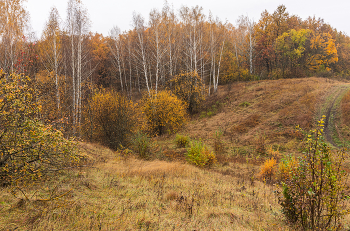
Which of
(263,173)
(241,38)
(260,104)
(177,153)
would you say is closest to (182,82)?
(260,104)

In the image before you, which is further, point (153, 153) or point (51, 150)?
point (153, 153)

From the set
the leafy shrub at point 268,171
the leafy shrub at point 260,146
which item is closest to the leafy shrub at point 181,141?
the leafy shrub at point 260,146

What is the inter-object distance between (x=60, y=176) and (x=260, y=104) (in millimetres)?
19236

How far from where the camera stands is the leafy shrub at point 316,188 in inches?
122

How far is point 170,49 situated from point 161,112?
8473 mm

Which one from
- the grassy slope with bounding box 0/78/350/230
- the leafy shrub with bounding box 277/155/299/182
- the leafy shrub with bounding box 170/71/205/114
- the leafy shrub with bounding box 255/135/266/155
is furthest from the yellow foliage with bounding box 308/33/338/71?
the leafy shrub with bounding box 277/155/299/182

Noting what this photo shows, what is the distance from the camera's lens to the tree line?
14.4 m

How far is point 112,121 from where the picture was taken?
A: 1218 centimetres

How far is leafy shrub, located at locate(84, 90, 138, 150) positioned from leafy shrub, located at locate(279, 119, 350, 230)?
10299 millimetres

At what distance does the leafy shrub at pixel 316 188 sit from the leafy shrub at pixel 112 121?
10.3m

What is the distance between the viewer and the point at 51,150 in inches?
162

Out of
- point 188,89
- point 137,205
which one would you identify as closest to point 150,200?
point 137,205

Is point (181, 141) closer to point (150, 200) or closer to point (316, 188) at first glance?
point (150, 200)

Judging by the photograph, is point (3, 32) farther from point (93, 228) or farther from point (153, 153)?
point (93, 228)
